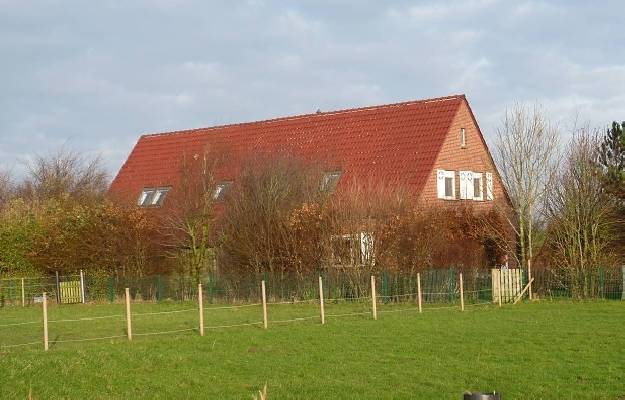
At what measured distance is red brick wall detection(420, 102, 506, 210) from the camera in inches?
1473

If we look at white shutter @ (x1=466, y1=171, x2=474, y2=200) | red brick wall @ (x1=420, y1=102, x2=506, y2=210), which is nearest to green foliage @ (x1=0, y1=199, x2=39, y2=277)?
red brick wall @ (x1=420, y1=102, x2=506, y2=210)

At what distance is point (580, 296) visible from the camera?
3116cm

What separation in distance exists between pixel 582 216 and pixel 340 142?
40.3 ft

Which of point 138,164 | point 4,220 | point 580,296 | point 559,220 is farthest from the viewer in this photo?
point 138,164

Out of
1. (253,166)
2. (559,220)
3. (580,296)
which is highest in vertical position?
(253,166)

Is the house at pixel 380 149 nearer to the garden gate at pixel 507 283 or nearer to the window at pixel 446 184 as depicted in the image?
the window at pixel 446 184

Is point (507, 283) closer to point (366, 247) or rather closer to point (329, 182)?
point (366, 247)

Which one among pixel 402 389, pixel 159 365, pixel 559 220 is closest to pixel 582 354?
pixel 402 389

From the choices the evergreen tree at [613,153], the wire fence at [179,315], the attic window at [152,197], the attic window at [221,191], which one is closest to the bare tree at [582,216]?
the evergreen tree at [613,153]

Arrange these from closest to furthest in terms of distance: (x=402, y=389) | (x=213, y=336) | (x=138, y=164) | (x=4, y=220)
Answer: (x=402, y=389) → (x=213, y=336) → (x=4, y=220) → (x=138, y=164)

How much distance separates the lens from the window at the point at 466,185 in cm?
3956

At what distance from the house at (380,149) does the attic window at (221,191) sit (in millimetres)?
52

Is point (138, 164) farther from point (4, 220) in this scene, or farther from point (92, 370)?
point (92, 370)

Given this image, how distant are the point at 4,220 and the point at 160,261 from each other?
8675 mm
